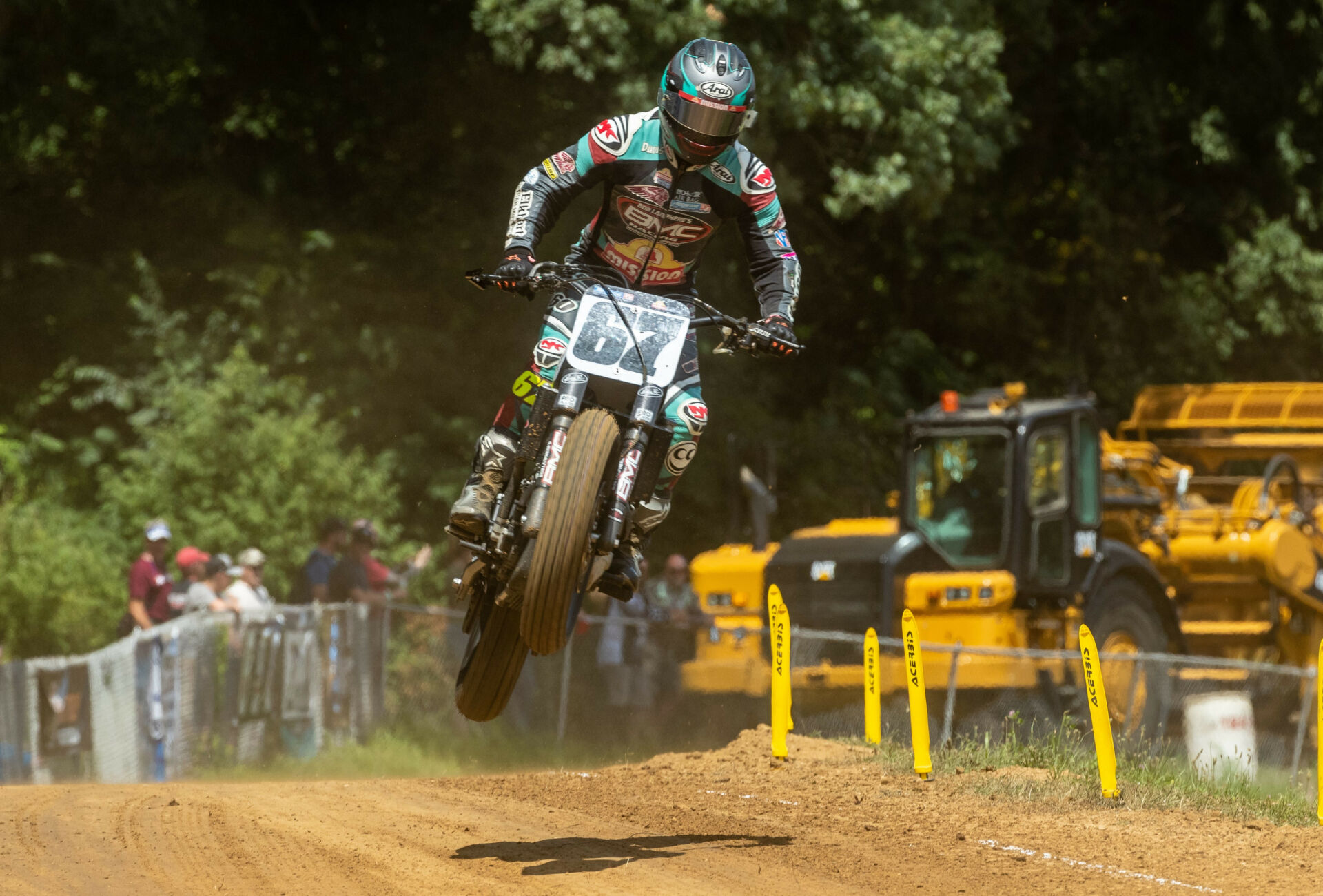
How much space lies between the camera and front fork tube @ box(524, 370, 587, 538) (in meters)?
7.48

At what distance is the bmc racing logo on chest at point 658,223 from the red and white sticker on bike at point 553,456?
133cm

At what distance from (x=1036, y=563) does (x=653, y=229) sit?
345 inches

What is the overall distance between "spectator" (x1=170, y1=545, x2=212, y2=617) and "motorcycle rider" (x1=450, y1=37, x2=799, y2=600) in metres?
7.44

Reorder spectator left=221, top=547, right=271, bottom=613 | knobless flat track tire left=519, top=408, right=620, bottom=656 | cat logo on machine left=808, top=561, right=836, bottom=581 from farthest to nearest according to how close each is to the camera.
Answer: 1. cat logo on machine left=808, top=561, right=836, bottom=581
2. spectator left=221, top=547, right=271, bottom=613
3. knobless flat track tire left=519, top=408, right=620, bottom=656

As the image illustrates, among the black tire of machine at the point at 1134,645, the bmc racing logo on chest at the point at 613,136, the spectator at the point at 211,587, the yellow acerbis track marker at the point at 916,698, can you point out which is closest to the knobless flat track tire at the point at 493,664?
the bmc racing logo on chest at the point at 613,136

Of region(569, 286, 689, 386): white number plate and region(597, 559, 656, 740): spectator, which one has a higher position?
region(569, 286, 689, 386): white number plate

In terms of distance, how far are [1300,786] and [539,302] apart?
11.2 m

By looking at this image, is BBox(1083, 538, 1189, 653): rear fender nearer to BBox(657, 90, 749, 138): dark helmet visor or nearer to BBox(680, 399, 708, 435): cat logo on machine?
BBox(680, 399, 708, 435): cat logo on machine

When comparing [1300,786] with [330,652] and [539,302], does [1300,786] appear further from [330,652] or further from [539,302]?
[539,302]

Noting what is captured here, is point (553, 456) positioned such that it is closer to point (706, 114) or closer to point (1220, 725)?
point (706, 114)

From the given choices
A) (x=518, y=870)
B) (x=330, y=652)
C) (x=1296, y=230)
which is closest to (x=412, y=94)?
(x=330, y=652)

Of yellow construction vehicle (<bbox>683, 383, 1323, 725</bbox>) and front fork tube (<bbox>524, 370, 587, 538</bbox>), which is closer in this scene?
front fork tube (<bbox>524, 370, 587, 538</bbox>)

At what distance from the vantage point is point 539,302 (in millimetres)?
20750

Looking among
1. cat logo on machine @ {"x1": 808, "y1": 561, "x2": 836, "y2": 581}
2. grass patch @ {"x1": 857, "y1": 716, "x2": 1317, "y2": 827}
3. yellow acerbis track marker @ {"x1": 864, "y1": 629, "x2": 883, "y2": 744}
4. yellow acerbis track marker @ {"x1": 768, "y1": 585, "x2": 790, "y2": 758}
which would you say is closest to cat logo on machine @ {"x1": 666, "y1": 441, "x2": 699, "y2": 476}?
yellow acerbis track marker @ {"x1": 768, "y1": 585, "x2": 790, "y2": 758}
